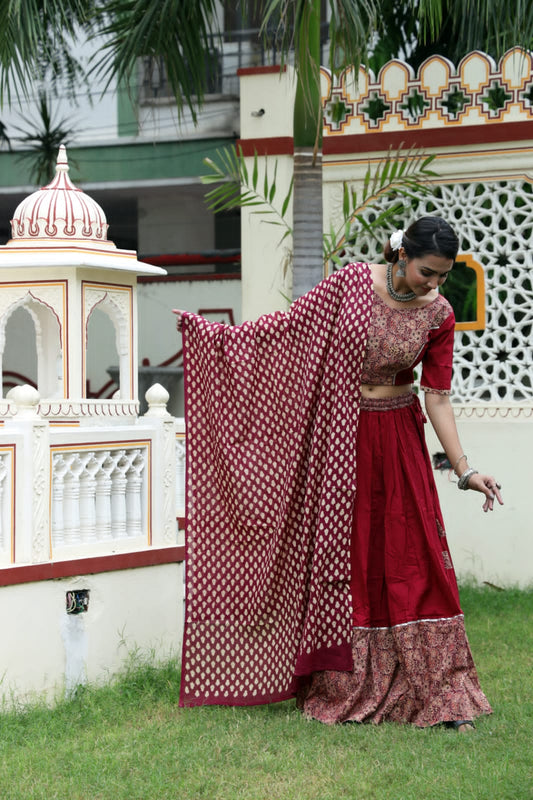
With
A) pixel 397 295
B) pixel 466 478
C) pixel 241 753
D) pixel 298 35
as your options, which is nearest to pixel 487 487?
pixel 466 478

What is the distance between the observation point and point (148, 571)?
518cm

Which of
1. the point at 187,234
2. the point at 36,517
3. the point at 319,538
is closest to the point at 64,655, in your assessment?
the point at 36,517

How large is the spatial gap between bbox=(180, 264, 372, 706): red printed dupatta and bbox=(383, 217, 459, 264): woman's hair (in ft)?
0.75

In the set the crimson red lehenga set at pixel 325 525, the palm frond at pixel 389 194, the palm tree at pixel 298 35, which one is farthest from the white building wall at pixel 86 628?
the palm frond at pixel 389 194

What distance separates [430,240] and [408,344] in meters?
0.38

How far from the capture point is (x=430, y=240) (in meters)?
4.03

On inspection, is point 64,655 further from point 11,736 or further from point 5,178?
point 5,178

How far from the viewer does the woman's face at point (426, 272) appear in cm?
405

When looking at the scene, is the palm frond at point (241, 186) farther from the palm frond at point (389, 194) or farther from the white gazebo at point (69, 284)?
the white gazebo at point (69, 284)

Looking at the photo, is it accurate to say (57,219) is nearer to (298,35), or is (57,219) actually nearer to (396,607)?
(298,35)

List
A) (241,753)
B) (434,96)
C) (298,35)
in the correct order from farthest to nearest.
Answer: (434,96) → (298,35) → (241,753)

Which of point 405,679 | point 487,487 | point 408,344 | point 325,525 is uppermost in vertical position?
point 408,344

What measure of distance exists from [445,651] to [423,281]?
1.30 m

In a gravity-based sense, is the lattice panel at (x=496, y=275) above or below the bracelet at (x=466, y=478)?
above
